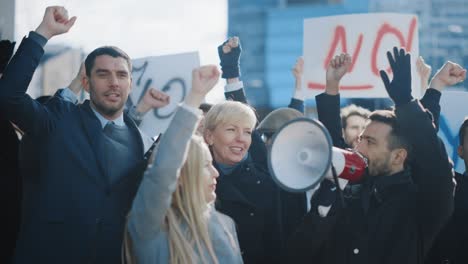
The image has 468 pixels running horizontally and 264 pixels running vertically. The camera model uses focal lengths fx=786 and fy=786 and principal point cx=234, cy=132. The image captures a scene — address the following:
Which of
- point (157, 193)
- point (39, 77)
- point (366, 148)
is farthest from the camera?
point (39, 77)

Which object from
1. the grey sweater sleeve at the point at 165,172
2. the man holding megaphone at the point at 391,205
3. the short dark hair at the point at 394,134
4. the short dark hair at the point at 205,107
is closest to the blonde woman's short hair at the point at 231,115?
the man holding megaphone at the point at 391,205

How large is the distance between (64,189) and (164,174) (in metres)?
0.79

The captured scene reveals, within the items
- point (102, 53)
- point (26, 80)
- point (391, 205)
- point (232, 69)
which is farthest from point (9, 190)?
point (391, 205)

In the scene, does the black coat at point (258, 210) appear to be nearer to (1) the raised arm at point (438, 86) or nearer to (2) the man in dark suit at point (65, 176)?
(2) the man in dark suit at point (65, 176)

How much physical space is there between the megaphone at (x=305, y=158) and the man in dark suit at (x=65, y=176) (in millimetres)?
617

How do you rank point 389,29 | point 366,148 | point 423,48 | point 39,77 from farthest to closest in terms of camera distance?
1. point 423,48
2. point 39,77
3. point 389,29
4. point 366,148

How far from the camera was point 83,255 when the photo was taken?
3.56 meters

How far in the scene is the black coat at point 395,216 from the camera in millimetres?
3588

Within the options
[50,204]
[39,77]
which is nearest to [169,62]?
[50,204]

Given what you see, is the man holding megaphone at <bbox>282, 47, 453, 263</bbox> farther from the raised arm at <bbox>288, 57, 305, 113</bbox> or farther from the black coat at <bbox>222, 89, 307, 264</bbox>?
the raised arm at <bbox>288, 57, 305, 113</bbox>

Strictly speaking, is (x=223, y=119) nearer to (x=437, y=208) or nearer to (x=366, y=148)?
(x=366, y=148)

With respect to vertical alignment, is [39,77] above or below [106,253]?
below

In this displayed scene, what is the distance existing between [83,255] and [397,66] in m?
1.71

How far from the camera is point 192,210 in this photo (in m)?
3.19
